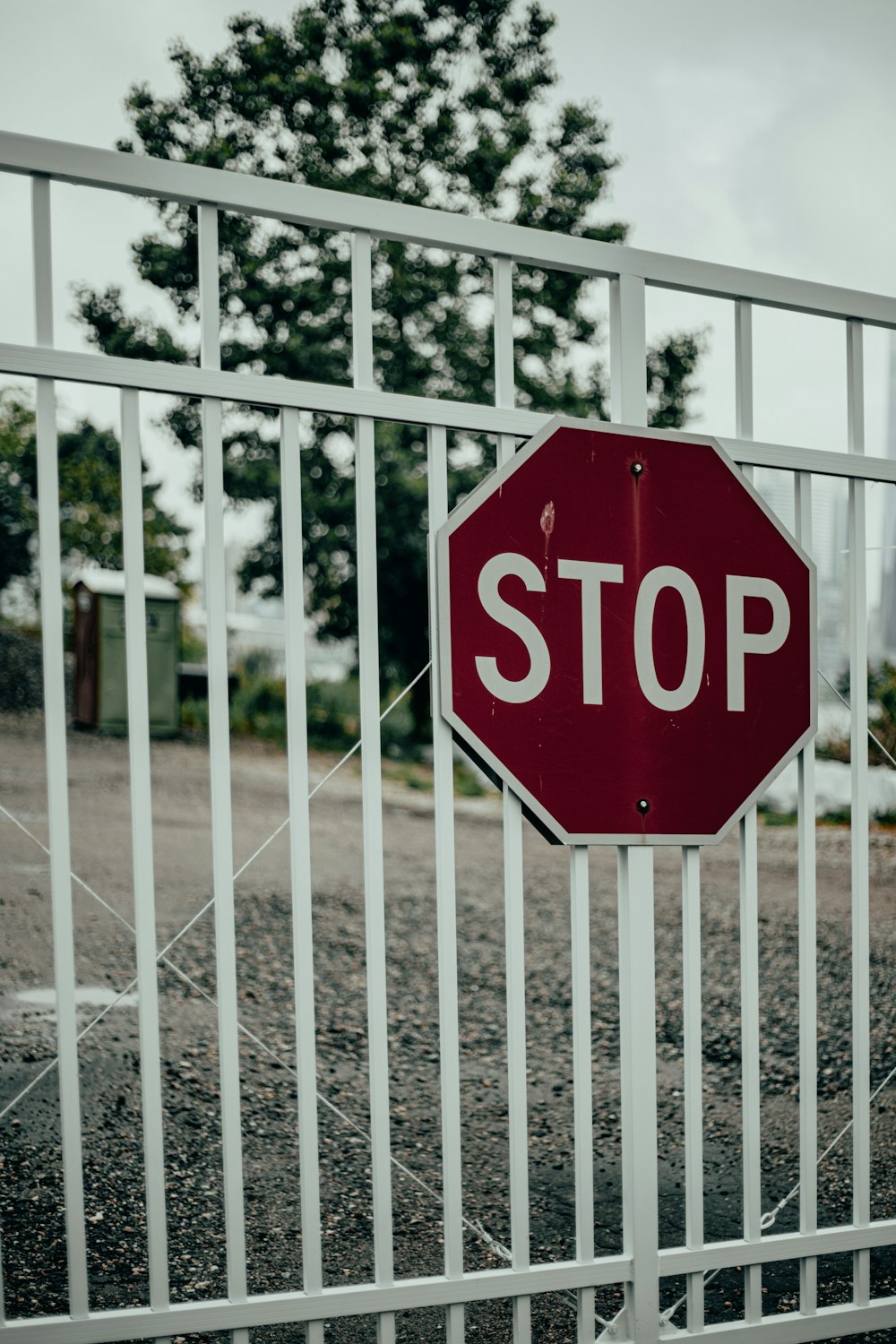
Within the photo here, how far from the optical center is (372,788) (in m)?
1.86

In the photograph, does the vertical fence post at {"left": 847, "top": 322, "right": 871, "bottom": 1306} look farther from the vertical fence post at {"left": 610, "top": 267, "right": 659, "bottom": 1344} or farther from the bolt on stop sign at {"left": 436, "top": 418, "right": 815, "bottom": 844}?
the vertical fence post at {"left": 610, "top": 267, "right": 659, "bottom": 1344}

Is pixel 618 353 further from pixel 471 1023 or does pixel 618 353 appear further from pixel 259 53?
pixel 259 53

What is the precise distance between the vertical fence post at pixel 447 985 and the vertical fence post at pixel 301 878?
0.76ft

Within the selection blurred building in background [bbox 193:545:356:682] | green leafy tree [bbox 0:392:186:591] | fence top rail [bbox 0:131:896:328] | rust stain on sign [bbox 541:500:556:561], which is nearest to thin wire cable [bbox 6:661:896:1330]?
rust stain on sign [bbox 541:500:556:561]

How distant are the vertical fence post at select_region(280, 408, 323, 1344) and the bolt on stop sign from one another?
0.26 m

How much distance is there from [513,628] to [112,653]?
10.6 meters

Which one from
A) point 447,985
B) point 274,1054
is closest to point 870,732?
point 447,985

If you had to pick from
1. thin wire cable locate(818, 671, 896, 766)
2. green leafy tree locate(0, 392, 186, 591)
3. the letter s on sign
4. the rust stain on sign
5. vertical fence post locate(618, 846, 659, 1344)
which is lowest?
vertical fence post locate(618, 846, 659, 1344)

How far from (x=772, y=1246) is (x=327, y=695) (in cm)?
1165

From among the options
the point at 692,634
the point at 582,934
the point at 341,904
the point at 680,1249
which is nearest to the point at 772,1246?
the point at 680,1249

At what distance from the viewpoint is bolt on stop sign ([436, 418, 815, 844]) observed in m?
1.94

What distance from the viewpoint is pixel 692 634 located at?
83.2 inches

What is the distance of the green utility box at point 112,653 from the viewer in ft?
38.7

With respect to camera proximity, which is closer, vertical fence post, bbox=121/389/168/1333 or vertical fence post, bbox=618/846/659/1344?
vertical fence post, bbox=121/389/168/1333
